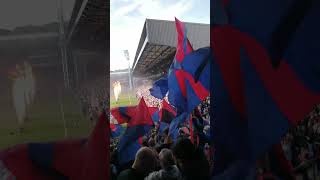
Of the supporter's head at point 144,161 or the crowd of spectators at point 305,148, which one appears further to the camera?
the crowd of spectators at point 305,148

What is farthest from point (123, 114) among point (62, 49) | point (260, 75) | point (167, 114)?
point (62, 49)

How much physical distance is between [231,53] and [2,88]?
1.44 m

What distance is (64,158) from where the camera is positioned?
2.97m

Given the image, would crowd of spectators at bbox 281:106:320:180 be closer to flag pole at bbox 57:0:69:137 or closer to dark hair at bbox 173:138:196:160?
dark hair at bbox 173:138:196:160

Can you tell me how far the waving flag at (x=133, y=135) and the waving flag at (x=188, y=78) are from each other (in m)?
0.43

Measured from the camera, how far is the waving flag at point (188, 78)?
640 centimetres

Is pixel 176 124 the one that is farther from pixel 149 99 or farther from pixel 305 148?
pixel 149 99

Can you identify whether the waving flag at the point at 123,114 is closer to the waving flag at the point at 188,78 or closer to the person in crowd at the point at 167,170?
the waving flag at the point at 188,78

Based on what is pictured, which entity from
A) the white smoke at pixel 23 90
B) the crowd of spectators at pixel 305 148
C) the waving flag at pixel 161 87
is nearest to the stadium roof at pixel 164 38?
the waving flag at pixel 161 87

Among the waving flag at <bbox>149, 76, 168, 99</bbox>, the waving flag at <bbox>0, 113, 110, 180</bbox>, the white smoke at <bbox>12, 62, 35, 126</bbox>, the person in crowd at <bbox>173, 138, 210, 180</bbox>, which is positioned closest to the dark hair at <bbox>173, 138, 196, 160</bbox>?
the person in crowd at <bbox>173, 138, 210, 180</bbox>

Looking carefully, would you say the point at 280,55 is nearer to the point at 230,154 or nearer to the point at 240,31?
the point at 240,31

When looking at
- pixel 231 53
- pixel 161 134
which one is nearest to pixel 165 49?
pixel 161 134

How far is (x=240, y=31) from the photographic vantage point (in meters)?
3.30

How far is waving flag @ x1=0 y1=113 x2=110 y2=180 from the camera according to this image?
9.32 ft
